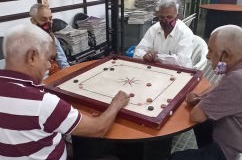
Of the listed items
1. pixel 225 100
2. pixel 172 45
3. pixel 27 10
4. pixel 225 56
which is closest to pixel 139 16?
pixel 27 10

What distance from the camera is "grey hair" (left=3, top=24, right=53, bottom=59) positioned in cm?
107

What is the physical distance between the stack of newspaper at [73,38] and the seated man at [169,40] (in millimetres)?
1119

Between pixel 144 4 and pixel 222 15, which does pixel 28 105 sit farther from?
pixel 222 15

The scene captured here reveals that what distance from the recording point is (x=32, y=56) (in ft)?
3.59

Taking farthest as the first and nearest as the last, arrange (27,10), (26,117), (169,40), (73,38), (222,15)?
(222,15), (73,38), (27,10), (169,40), (26,117)

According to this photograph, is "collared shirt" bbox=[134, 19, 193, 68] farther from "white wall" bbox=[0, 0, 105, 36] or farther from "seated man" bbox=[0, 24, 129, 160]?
"white wall" bbox=[0, 0, 105, 36]

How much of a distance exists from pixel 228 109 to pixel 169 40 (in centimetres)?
132

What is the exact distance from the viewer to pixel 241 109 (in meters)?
1.29

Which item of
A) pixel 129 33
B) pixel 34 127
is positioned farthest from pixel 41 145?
pixel 129 33

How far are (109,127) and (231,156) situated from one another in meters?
0.68

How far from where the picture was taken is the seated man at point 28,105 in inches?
40.9

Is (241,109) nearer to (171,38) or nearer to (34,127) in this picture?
(34,127)

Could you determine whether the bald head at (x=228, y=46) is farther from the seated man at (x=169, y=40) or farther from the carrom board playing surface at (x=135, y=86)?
the seated man at (x=169, y=40)

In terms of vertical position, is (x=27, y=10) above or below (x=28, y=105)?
above
